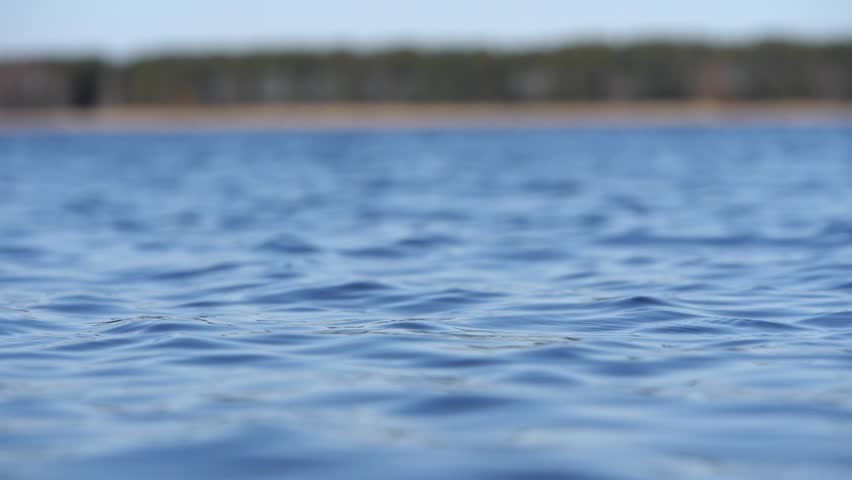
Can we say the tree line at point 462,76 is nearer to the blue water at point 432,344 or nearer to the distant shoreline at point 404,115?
the distant shoreline at point 404,115

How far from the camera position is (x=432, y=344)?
23.9 feet

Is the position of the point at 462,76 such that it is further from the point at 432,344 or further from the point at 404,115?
the point at 432,344

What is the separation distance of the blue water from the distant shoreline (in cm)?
8950

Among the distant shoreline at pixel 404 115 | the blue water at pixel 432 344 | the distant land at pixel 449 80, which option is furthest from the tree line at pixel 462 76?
the blue water at pixel 432 344

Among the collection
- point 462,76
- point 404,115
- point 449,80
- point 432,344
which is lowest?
point 404,115

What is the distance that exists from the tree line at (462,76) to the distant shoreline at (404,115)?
3.10 feet

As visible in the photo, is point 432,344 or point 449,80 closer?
point 432,344

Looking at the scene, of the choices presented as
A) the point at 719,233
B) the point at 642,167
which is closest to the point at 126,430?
the point at 719,233

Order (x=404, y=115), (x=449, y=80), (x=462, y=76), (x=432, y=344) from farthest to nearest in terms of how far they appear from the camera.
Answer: (x=404, y=115) < (x=449, y=80) < (x=462, y=76) < (x=432, y=344)

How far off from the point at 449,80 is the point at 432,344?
106 m

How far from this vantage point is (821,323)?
7.93 metres

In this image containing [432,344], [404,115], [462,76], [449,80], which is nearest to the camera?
[432,344]

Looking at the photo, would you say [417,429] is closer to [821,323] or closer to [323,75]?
[821,323]

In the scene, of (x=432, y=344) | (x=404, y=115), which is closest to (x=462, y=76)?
(x=404, y=115)
